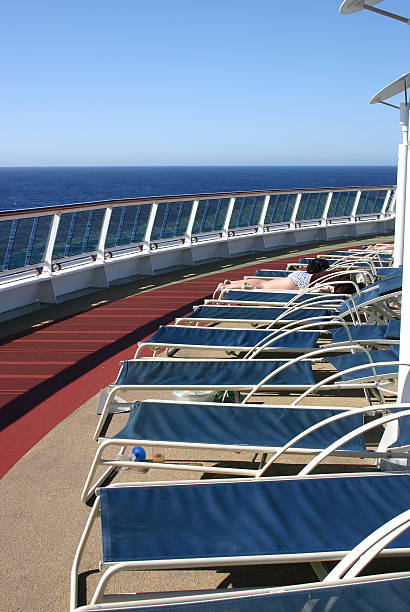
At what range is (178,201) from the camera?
41.3ft

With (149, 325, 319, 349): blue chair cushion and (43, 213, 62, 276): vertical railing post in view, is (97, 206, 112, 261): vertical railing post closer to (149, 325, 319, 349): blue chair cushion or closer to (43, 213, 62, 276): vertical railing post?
(43, 213, 62, 276): vertical railing post

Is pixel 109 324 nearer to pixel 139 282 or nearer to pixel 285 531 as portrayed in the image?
pixel 139 282

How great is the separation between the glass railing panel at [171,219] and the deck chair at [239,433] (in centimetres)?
853

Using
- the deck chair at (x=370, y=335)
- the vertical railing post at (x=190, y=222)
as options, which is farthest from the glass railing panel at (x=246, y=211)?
the deck chair at (x=370, y=335)

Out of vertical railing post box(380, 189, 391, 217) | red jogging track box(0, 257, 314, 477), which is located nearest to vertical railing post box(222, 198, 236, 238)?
red jogging track box(0, 257, 314, 477)

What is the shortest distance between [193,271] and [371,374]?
8.24m

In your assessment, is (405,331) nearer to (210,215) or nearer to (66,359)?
(66,359)

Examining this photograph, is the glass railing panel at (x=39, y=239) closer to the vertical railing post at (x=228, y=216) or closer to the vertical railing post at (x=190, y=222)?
the vertical railing post at (x=190, y=222)

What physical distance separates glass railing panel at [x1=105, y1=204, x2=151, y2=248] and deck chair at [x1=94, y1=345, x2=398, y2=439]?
643 cm

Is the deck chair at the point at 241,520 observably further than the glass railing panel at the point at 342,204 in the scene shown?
No

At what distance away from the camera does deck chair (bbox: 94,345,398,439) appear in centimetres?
441

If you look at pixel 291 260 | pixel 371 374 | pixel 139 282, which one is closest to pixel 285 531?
pixel 371 374

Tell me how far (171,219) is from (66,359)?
6.32 metres

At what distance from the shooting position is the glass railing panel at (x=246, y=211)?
47.5ft
